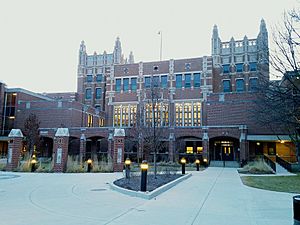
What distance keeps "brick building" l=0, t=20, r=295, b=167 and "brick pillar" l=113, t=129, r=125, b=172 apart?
1352 centimetres

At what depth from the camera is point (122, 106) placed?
48.7 metres

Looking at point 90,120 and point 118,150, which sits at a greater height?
point 90,120

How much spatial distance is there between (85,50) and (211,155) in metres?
38.4

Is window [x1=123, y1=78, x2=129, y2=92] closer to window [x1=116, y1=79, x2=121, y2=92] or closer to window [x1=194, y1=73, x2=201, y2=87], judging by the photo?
window [x1=116, y1=79, x2=121, y2=92]

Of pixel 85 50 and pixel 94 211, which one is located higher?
pixel 85 50

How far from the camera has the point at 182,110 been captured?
149 feet

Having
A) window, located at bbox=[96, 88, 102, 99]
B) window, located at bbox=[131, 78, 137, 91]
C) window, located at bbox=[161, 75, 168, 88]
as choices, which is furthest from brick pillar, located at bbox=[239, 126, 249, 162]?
window, located at bbox=[96, 88, 102, 99]

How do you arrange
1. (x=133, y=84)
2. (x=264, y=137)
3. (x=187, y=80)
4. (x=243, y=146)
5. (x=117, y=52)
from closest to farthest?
(x=243, y=146) < (x=264, y=137) < (x=187, y=80) < (x=133, y=84) < (x=117, y=52)

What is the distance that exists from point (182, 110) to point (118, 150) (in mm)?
26446

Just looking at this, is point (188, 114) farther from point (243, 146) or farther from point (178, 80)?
point (243, 146)

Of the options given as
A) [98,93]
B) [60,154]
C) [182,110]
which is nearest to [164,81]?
[182,110]

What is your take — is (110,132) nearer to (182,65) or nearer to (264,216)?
(182,65)

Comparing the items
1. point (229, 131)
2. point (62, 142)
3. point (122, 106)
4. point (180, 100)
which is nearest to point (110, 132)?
point (122, 106)

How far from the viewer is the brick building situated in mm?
36688
